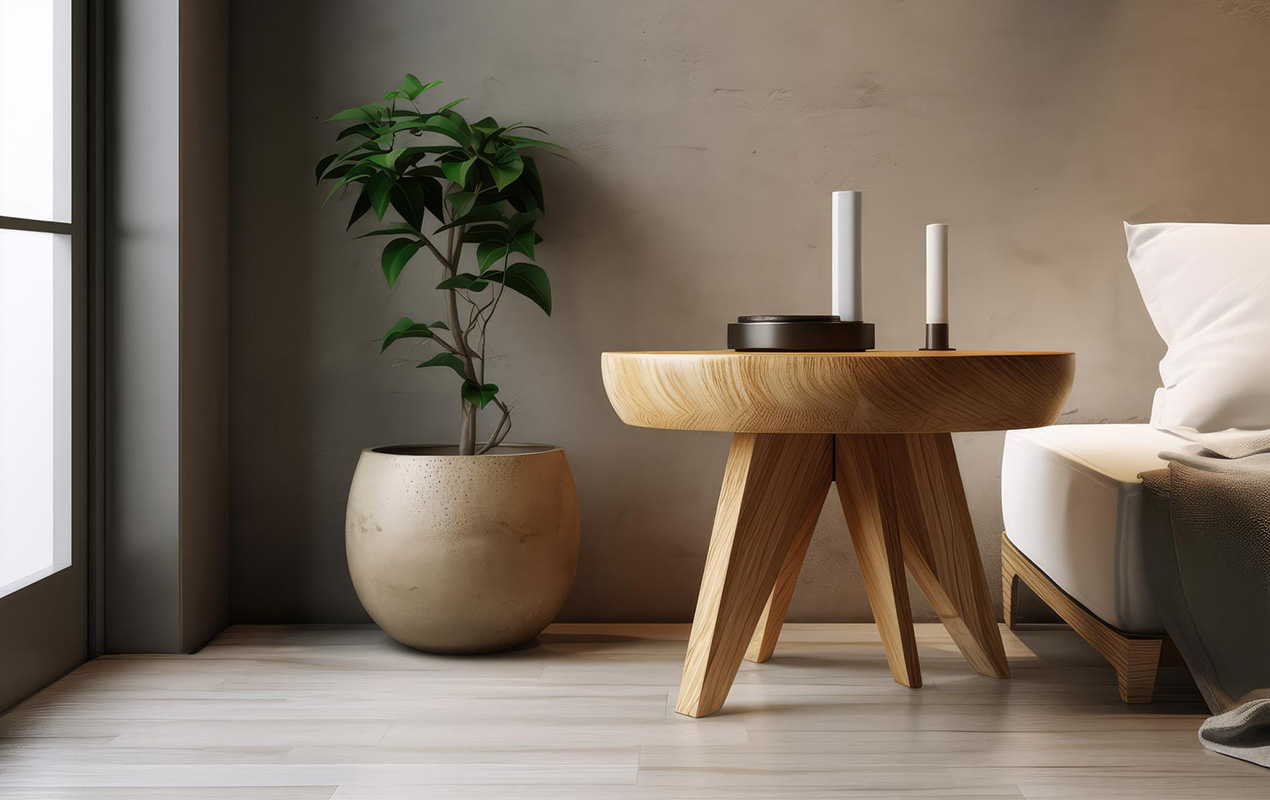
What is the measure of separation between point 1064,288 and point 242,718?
5.41 feet

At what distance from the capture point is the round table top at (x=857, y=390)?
1.29 meters

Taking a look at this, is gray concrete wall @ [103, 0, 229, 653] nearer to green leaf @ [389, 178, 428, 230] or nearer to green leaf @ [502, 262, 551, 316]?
green leaf @ [389, 178, 428, 230]

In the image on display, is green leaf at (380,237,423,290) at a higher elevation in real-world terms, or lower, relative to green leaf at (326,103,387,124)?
lower

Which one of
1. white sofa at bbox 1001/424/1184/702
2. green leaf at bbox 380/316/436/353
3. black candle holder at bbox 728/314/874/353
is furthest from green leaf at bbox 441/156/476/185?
white sofa at bbox 1001/424/1184/702

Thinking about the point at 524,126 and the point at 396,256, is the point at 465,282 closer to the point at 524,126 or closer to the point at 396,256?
the point at 396,256

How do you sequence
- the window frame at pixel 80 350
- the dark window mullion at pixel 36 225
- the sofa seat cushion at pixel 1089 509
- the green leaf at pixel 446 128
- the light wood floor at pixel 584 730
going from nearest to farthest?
the light wood floor at pixel 584 730
the sofa seat cushion at pixel 1089 509
the dark window mullion at pixel 36 225
the window frame at pixel 80 350
the green leaf at pixel 446 128

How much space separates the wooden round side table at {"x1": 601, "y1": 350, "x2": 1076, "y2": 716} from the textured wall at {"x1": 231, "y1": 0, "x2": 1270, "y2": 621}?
1.43 ft

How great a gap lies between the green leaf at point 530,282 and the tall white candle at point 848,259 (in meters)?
0.54

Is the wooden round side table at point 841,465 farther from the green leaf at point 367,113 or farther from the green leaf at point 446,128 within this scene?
the green leaf at point 367,113

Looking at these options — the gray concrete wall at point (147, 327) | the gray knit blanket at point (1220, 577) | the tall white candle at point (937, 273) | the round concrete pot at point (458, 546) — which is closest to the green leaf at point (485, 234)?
the round concrete pot at point (458, 546)

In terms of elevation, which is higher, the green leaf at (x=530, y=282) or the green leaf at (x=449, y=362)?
the green leaf at (x=530, y=282)

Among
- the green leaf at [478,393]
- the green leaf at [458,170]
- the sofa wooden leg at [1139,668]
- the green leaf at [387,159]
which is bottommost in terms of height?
the sofa wooden leg at [1139,668]

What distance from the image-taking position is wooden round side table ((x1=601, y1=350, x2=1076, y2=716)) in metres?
1.31

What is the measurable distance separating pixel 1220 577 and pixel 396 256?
4.43 ft
